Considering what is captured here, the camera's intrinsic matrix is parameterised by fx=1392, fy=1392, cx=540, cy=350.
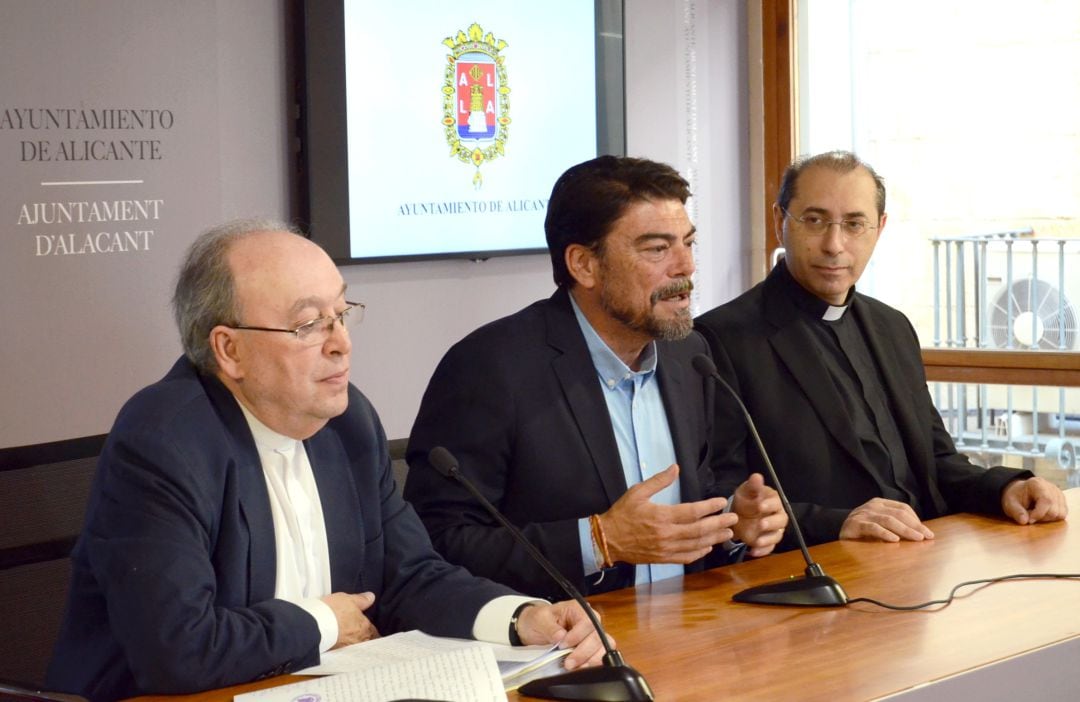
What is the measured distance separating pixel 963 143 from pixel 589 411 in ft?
8.96

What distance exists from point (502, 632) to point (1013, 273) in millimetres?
3289

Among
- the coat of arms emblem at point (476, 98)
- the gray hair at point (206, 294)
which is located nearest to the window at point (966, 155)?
the coat of arms emblem at point (476, 98)

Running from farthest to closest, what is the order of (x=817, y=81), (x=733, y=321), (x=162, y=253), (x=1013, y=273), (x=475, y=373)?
(x=817, y=81)
(x=1013, y=273)
(x=162, y=253)
(x=733, y=321)
(x=475, y=373)

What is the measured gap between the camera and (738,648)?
6.48 feet

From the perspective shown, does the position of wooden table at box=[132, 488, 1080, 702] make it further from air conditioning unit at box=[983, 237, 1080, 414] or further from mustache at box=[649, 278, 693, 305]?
air conditioning unit at box=[983, 237, 1080, 414]

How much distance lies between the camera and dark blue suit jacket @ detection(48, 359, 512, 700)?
1845 mm

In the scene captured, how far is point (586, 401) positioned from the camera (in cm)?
267

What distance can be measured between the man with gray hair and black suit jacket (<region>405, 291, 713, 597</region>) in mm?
275

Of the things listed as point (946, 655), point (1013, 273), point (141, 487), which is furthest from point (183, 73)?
point (1013, 273)

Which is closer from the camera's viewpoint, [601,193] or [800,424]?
[601,193]

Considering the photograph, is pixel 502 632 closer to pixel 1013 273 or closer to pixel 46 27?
pixel 46 27

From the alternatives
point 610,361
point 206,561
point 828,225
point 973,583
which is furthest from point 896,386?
point 206,561

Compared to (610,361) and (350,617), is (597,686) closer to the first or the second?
(350,617)

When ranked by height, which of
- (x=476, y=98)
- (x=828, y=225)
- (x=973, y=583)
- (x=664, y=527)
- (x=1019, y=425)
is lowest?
(x=1019, y=425)
